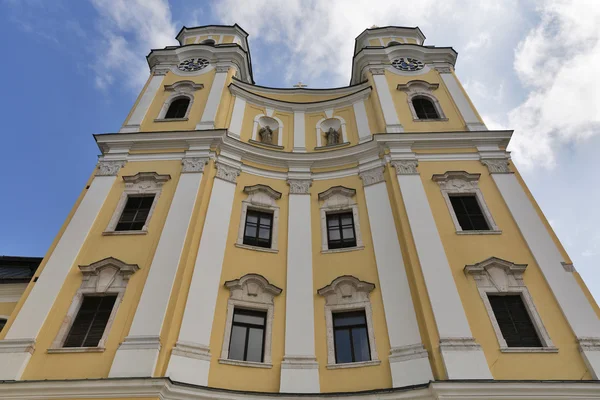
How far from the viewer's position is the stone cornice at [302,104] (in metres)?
22.0

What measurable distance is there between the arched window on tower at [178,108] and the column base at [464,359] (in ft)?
48.5

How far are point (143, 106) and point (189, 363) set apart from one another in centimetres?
1342

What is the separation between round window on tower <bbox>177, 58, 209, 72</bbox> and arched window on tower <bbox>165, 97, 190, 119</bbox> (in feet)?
9.14

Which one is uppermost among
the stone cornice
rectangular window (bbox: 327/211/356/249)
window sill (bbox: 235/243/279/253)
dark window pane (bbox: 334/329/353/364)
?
the stone cornice

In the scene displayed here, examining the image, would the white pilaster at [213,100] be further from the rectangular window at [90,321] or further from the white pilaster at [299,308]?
the rectangular window at [90,321]

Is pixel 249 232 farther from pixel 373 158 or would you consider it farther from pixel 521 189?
pixel 521 189

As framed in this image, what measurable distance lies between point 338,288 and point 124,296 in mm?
6101

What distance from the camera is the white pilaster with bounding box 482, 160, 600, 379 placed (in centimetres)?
1150

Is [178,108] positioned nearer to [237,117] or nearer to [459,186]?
[237,117]

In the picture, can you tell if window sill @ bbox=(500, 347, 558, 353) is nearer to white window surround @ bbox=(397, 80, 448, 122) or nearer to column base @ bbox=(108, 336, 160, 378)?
column base @ bbox=(108, 336, 160, 378)

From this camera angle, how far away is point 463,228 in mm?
15078

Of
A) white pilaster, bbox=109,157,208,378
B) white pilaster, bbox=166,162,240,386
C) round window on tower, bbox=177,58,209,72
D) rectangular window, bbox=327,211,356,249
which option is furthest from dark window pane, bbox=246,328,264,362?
round window on tower, bbox=177,58,209,72

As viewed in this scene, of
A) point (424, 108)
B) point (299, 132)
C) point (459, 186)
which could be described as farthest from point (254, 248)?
point (424, 108)

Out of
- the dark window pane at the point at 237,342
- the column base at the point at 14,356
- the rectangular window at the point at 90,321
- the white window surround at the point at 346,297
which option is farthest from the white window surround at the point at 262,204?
the column base at the point at 14,356
